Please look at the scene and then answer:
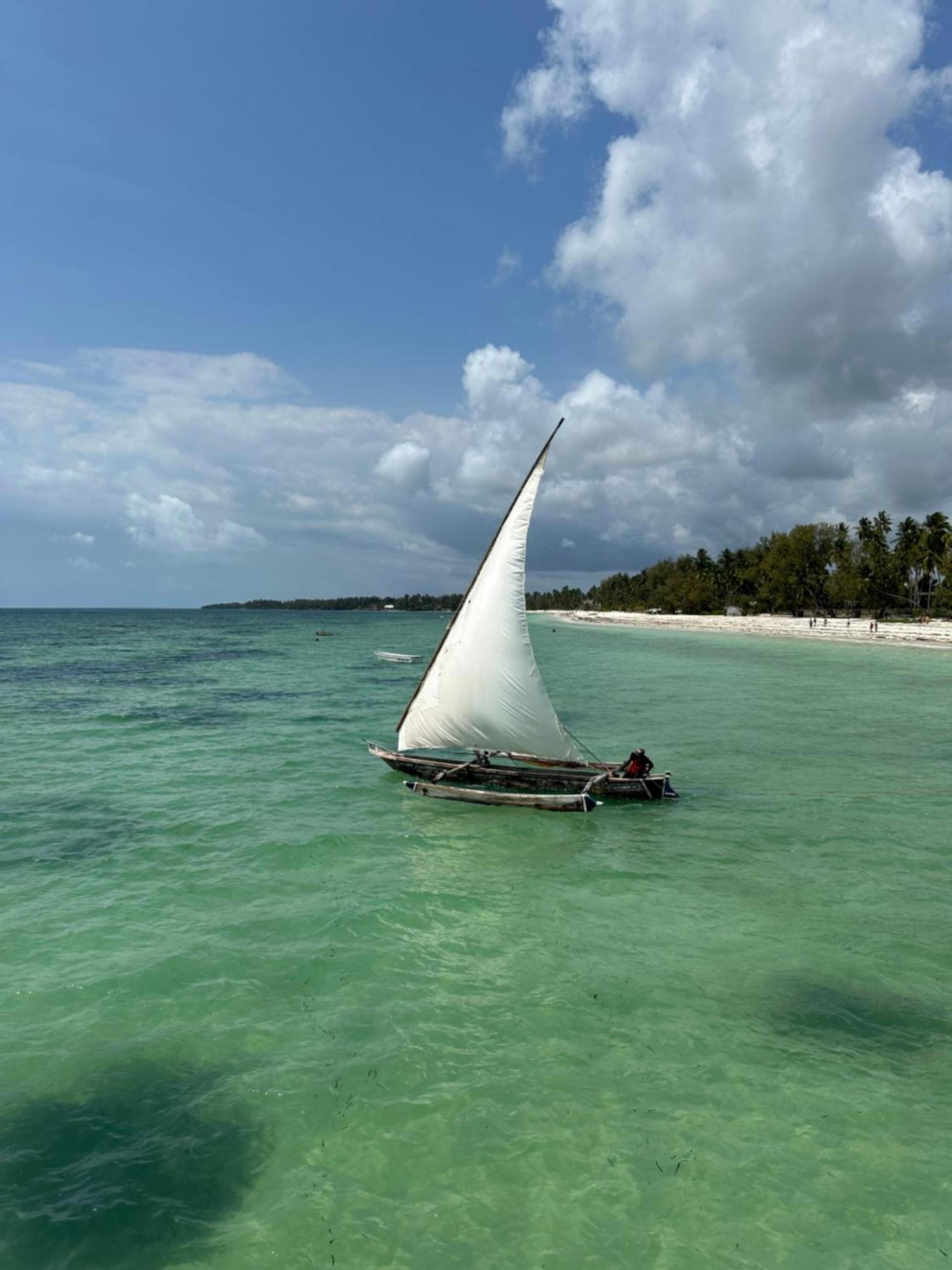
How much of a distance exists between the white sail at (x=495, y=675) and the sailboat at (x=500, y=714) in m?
0.03

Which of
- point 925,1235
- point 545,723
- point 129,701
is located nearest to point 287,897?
point 545,723

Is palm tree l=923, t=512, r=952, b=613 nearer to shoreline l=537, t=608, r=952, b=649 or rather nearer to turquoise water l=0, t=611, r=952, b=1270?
shoreline l=537, t=608, r=952, b=649

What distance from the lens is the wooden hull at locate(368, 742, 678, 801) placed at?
78.6ft

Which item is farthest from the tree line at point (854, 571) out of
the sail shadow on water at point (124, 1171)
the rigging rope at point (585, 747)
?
the sail shadow on water at point (124, 1171)

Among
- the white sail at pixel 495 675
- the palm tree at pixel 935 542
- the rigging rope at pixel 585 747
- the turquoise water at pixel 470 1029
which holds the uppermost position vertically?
the palm tree at pixel 935 542

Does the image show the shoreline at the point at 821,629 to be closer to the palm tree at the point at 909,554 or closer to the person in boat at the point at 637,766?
the palm tree at the point at 909,554

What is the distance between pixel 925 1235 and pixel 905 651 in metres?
96.0

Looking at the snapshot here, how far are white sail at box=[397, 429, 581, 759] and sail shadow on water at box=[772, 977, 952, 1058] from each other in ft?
38.7

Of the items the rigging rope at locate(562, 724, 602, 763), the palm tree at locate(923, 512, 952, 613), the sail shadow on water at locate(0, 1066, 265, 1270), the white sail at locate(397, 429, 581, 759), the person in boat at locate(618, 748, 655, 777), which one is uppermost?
the palm tree at locate(923, 512, 952, 613)

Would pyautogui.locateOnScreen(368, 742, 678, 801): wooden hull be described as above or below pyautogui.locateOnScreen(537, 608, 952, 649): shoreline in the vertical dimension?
below

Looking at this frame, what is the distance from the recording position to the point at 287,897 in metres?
16.3

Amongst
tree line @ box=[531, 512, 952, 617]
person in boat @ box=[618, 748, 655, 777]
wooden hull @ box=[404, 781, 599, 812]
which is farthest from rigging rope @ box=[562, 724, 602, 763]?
tree line @ box=[531, 512, 952, 617]

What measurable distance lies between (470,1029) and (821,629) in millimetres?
124386

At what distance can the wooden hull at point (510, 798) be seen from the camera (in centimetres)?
2256
